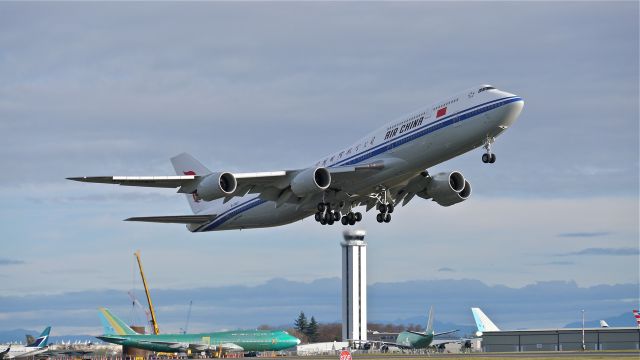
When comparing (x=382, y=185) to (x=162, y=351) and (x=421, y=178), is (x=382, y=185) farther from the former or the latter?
(x=162, y=351)

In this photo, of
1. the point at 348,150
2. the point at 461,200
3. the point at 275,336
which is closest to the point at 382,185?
the point at 348,150

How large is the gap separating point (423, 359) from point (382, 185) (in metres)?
17.4

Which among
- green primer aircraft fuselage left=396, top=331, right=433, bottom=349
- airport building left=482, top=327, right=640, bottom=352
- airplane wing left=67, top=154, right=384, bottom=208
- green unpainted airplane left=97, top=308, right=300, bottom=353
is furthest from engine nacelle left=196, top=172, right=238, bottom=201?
green primer aircraft fuselage left=396, top=331, right=433, bottom=349

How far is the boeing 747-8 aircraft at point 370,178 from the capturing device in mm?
51250

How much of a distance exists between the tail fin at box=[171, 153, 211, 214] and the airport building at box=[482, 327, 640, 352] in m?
52.5

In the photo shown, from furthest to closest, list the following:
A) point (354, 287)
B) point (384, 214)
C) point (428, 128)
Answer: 1. point (354, 287)
2. point (384, 214)
3. point (428, 128)

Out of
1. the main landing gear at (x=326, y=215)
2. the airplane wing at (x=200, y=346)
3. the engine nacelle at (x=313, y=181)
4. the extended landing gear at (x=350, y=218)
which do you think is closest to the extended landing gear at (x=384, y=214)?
the extended landing gear at (x=350, y=218)

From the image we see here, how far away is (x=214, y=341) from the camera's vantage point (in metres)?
108

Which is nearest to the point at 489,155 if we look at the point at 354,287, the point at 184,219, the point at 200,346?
the point at 184,219

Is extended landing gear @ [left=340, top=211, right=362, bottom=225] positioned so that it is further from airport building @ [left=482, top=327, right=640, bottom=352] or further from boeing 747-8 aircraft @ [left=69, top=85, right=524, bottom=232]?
airport building @ [left=482, top=327, right=640, bottom=352]

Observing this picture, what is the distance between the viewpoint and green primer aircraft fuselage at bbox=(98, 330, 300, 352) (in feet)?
347

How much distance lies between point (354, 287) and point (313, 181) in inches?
4649

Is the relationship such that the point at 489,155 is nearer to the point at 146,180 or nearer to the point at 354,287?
the point at 146,180

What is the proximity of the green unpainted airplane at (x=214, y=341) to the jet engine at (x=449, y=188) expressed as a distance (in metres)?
47.8
